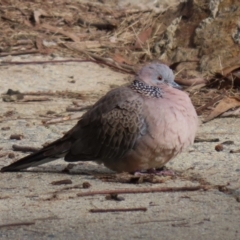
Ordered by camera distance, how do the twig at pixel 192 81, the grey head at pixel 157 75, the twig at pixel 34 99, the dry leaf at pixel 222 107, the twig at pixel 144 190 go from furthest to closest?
the twig at pixel 192 81 < the twig at pixel 34 99 < the dry leaf at pixel 222 107 < the grey head at pixel 157 75 < the twig at pixel 144 190

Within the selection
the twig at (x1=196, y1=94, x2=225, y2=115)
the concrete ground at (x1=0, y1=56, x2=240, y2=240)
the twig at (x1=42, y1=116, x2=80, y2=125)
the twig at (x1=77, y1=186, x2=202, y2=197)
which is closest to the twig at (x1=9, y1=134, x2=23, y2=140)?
the concrete ground at (x1=0, y1=56, x2=240, y2=240)

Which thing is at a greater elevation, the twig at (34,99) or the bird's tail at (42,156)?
the bird's tail at (42,156)

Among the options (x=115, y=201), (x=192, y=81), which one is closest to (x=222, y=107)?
(x=192, y=81)

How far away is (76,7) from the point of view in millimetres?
13531

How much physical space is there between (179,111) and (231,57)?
4.30 metres

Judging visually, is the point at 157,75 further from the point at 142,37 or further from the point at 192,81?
the point at 142,37

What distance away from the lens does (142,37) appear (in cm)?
1213

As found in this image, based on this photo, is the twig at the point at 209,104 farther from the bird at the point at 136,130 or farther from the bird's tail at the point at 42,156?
the bird's tail at the point at 42,156

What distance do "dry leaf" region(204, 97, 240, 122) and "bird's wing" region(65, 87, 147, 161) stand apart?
2.08 meters

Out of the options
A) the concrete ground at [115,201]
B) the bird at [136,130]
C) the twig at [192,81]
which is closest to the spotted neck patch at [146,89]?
the bird at [136,130]

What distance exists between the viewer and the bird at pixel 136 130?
6.23m

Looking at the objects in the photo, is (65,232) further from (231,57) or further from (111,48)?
(111,48)

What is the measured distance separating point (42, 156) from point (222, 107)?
2483mm

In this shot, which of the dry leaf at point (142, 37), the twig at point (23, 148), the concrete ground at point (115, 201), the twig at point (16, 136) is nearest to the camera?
the concrete ground at point (115, 201)
